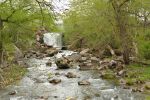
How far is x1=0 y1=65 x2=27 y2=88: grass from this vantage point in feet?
88.0

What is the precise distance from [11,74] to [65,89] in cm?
736

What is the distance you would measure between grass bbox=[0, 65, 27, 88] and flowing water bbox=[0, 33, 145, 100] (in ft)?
1.95

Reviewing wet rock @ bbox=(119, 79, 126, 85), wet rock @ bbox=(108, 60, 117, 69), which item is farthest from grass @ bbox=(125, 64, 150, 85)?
wet rock @ bbox=(108, 60, 117, 69)

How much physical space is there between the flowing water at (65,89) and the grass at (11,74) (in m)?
0.59

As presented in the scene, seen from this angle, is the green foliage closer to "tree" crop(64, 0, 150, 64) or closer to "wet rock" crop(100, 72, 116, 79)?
"tree" crop(64, 0, 150, 64)

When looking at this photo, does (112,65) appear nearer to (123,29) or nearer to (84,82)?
(123,29)

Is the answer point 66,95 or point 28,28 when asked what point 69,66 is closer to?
point 28,28

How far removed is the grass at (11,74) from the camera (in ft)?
88.0

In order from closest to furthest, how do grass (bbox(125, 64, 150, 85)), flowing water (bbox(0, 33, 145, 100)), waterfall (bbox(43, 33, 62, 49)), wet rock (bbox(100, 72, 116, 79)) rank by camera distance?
flowing water (bbox(0, 33, 145, 100)) → grass (bbox(125, 64, 150, 85)) → wet rock (bbox(100, 72, 116, 79)) → waterfall (bbox(43, 33, 62, 49))

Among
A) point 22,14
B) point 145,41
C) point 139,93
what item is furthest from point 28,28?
point 139,93

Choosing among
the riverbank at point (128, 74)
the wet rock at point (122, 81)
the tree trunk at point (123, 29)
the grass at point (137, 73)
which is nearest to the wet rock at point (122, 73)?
the riverbank at point (128, 74)

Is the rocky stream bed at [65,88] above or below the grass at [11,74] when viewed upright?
below

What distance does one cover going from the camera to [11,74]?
3030 centimetres

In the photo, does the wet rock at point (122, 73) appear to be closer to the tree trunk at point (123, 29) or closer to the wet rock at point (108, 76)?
the wet rock at point (108, 76)
